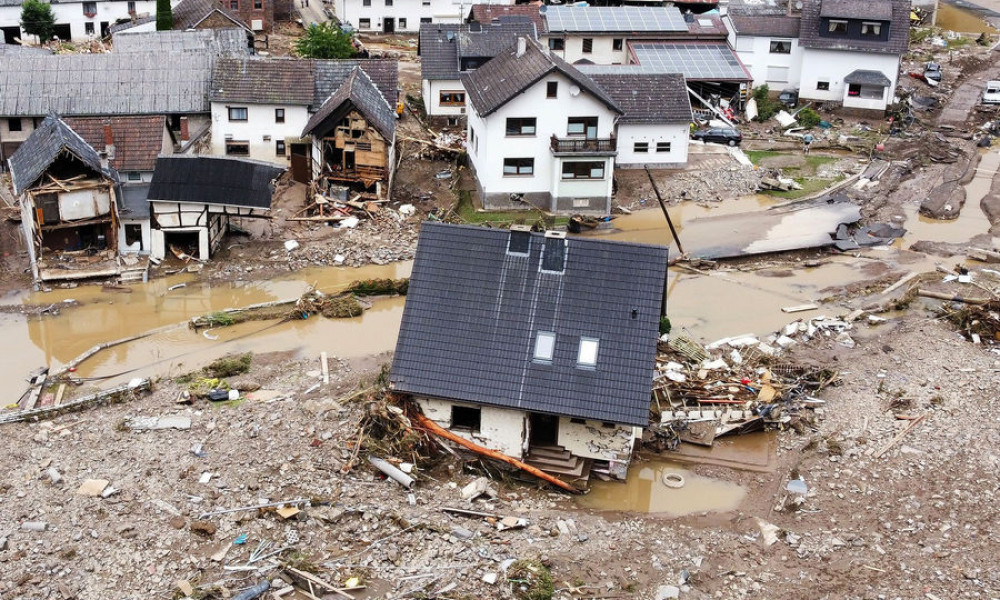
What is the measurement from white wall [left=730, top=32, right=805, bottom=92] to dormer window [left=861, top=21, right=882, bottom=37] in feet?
12.3

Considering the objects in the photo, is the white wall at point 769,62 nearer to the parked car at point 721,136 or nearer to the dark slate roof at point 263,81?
the parked car at point 721,136

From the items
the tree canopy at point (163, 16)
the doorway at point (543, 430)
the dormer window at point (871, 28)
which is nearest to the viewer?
the doorway at point (543, 430)

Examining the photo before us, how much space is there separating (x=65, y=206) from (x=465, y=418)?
21.8m

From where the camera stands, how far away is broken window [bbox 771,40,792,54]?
64500mm

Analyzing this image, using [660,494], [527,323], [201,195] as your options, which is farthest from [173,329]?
[660,494]

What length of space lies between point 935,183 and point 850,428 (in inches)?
1112

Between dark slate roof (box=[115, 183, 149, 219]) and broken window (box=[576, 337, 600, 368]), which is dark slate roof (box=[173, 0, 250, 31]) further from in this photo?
broken window (box=[576, 337, 600, 368])

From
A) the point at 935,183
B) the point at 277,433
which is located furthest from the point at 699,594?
the point at 935,183

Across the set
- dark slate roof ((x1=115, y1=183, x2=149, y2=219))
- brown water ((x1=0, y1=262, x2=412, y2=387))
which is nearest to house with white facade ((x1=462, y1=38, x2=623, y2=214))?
brown water ((x1=0, y1=262, x2=412, y2=387))

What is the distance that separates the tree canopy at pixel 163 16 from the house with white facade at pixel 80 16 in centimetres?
679

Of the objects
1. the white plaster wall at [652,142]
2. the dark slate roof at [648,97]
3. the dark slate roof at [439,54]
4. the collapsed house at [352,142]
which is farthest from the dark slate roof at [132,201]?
the white plaster wall at [652,142]

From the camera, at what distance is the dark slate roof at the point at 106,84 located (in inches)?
2000

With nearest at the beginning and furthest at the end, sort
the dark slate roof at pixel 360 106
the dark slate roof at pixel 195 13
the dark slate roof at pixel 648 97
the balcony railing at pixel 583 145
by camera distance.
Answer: the balcony railing at pixel 583 145
the dark slate roof at pixel 360 106
the dark slate roof at pixel 648 97
the dark slate roof at pixel 195 13

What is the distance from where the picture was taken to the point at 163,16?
66000 millimetres
